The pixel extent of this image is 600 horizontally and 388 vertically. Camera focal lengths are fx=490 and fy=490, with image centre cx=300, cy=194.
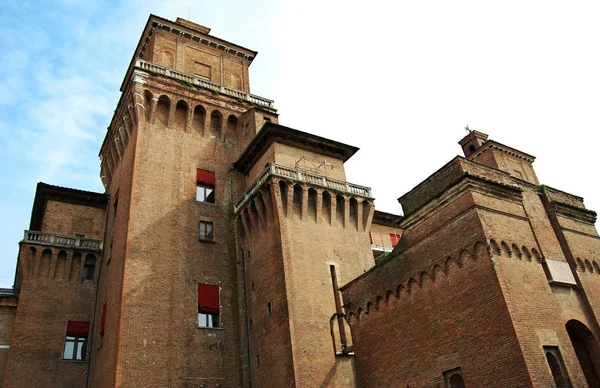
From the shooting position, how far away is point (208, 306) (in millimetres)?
25734

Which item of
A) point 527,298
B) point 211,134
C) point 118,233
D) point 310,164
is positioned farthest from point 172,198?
point 527,298

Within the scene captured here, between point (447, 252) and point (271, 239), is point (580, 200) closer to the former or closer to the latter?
point (447, 252)

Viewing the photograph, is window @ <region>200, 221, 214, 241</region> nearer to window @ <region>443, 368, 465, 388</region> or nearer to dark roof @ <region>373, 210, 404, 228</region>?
dark roof @ <region>373, 210, 404, 228</region>

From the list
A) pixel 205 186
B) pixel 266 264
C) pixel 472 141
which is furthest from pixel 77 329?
pixel 472 141

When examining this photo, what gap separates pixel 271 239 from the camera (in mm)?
25484

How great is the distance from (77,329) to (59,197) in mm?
8789

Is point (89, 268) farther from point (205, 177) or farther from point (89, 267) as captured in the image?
point (205, 177)

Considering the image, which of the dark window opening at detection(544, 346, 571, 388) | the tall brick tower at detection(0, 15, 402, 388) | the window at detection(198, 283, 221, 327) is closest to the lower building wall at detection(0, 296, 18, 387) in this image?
the tall brick tower at detection(0, 15, 402, 388)

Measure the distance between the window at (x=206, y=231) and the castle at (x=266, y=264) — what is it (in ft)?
0.39

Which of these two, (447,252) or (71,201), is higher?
(71,201)

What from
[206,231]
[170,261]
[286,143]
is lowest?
[170,261]

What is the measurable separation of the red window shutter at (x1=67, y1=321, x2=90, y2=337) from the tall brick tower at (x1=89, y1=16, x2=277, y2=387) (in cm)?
81

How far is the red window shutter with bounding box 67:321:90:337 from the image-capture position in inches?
1088

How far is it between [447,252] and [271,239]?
1126 cm
